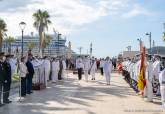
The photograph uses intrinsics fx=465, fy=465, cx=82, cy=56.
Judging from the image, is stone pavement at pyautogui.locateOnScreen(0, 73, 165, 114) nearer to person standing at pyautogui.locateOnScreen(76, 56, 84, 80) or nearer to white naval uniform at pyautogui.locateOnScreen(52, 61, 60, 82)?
white naval uniform at pyautogui.locateOnScreen(52, 61, 60, 82)

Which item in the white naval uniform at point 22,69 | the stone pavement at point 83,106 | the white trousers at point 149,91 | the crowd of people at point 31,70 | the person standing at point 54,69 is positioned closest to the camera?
the stone pavement at point 83,106

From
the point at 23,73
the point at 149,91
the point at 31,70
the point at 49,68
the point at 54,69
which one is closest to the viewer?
the point at 149,91

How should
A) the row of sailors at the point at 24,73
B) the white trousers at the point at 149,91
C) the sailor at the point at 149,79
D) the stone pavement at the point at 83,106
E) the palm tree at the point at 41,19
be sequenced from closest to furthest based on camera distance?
the stone pavement at the point at 83,106 < the row of sailors at the point at 24,73 < the sailor at the point at 149,79 < the white trousers at the point at 149,91 < the palm tree at the point at 41,19

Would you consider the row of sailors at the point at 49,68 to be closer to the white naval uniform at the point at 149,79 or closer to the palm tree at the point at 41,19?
the white naval uniform at the point at 149,79

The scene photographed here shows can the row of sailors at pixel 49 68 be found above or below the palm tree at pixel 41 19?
below

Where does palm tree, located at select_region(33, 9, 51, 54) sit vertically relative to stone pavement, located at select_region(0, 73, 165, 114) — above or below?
above

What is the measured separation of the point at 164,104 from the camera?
49.4 feet

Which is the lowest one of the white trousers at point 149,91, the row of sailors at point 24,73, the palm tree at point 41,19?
the white trousers at point 149,91

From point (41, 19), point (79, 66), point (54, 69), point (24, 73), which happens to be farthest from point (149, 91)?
point (41, 19)

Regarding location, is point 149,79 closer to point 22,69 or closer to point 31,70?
point 22,69

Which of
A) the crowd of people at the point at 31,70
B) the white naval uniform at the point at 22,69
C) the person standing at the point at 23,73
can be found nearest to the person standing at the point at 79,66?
the crowd of people at the point at 31,70

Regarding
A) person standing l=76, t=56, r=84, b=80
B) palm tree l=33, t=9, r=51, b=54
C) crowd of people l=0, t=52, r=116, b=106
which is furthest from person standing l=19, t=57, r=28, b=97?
palm tree l=33, t=9, r=51, b=54

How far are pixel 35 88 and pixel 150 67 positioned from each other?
8377 millimetres

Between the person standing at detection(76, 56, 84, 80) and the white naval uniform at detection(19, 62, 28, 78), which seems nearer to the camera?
the white naval uniform at detection(19, 62, 28, 78)
